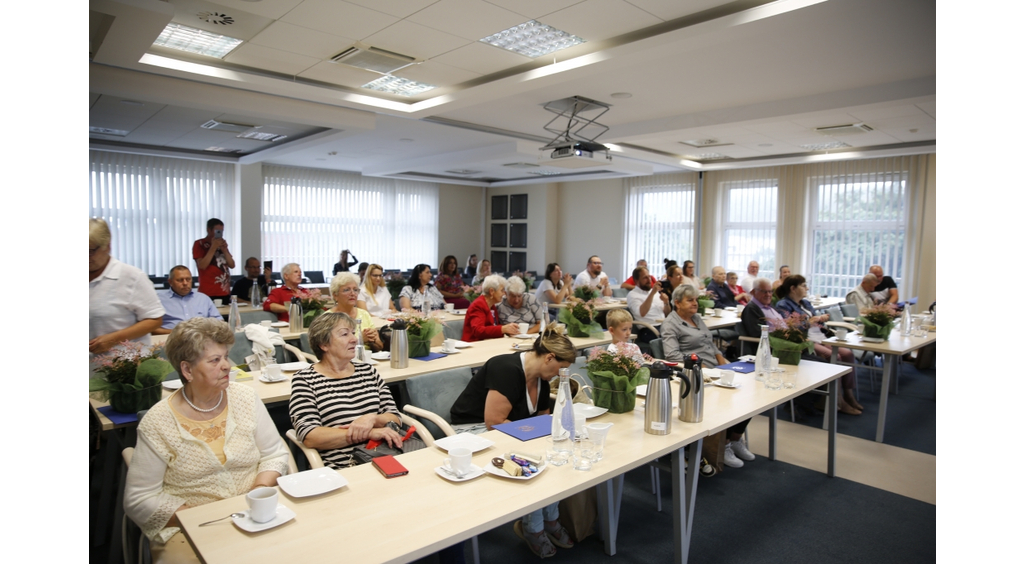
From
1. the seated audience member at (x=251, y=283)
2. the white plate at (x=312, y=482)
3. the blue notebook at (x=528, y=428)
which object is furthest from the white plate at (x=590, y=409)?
the seated audience member at (x=251, y=283)

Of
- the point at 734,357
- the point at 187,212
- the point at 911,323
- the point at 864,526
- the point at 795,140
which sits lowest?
the point at 864,526

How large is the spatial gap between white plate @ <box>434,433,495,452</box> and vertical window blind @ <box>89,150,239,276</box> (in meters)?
10.1

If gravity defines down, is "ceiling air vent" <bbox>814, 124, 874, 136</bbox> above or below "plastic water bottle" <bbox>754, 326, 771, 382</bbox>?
above

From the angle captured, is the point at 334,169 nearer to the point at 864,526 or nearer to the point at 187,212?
the point at 187,212

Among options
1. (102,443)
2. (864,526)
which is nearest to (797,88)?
(864,526)

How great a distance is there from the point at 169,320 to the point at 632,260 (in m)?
10.3

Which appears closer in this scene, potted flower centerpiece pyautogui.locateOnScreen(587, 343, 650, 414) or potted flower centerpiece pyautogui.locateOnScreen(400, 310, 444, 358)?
potted flower centerpiece pyautogui.locateOnScreen(587, 343, 650, 414)

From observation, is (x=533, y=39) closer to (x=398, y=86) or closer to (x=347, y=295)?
(x=398, y=86)

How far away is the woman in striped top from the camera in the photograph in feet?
8.09

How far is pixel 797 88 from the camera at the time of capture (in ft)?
19.0

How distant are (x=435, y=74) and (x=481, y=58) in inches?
28.2

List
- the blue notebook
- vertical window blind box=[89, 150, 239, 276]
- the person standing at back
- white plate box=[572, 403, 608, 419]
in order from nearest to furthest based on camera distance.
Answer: the blue notebook
white plate box=[572, 403, 608, 419]
the person standing at back
vertical window blind box=[89, 150, 239, 276]

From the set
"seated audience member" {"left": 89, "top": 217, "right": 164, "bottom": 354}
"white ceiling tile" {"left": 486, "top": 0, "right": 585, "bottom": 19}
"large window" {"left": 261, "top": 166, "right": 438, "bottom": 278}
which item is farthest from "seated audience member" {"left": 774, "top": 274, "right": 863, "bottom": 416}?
"large window" {"left": 261, "top": 166, "right": 438, "bottom": 278}

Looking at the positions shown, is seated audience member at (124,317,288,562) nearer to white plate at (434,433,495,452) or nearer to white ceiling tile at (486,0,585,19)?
white plate at (434,433,495,452)
